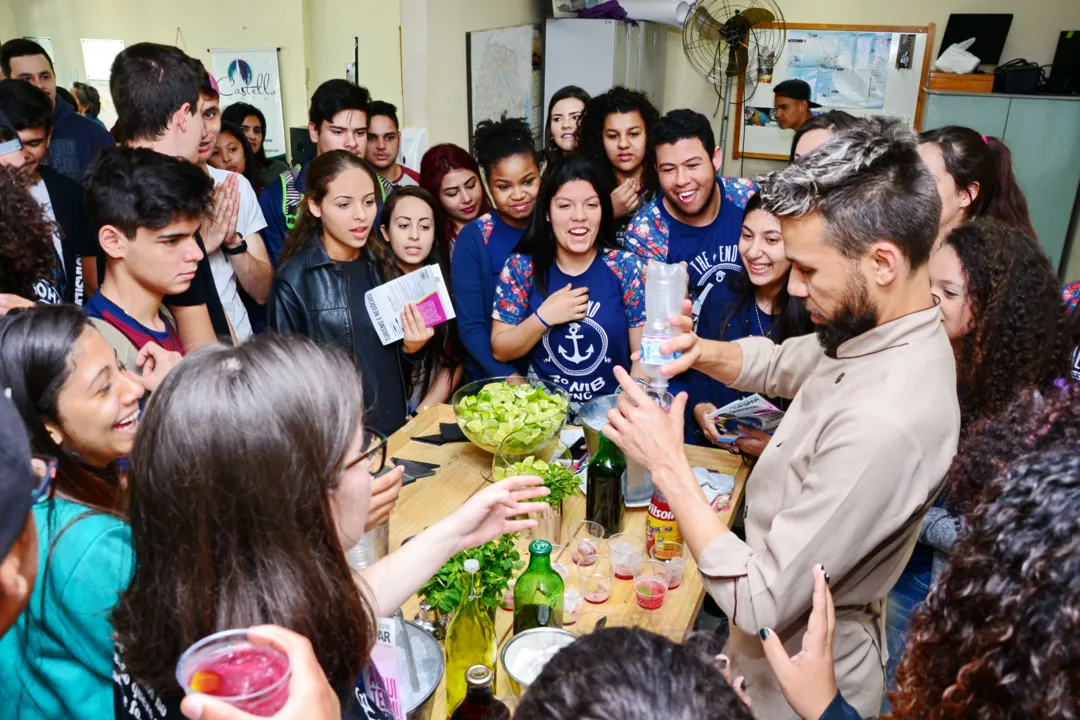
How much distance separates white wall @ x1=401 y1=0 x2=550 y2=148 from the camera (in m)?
4.28

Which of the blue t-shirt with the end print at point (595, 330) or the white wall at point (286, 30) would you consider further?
the white wall at point (286, 30)

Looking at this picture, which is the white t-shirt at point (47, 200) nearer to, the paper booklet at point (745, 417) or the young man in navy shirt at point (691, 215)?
the young man in navy shirt at point (691, 215)

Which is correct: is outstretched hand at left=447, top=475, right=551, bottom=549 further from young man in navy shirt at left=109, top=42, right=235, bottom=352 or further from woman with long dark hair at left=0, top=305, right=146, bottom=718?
young man in navy shirt at left=109, top=42, right=235, bottom=352

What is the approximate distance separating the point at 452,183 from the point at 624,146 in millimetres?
856

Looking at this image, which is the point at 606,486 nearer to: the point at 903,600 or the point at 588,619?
the point at 588,619

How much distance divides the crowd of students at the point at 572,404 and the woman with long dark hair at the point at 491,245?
0.01 metres

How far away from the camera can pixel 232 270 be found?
2879 millimetres

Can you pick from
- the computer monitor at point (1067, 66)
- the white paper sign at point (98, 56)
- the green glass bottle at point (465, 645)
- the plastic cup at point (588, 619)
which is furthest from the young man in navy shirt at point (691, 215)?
the white paper sign at point (98, 56)

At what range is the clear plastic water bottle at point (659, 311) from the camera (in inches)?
70.6

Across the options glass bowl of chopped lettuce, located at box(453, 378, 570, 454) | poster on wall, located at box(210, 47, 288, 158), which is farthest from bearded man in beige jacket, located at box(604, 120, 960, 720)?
poster on wall, located at box(210, 47, 288, 158)

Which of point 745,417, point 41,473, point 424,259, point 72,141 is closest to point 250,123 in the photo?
point 72,141

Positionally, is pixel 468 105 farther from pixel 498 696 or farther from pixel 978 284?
pixel 498 696

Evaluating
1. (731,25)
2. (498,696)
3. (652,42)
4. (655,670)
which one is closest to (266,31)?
(652,42)

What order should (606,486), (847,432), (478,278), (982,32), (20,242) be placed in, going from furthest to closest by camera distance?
(982,32) < (478,278) < (20,242) < (606,486) < (847,432)
